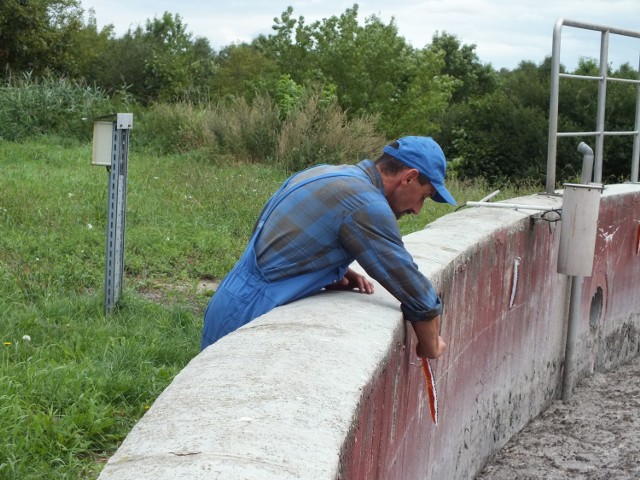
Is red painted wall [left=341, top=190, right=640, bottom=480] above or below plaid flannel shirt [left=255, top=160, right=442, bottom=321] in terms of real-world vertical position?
below

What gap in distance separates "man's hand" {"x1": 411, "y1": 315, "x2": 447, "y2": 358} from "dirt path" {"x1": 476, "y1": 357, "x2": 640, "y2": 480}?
254cm

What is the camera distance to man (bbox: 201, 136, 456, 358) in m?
3.66

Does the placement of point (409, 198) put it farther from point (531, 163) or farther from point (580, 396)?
point (531, 163)

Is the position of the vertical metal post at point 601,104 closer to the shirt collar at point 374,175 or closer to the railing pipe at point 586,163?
the railing pipe at point 586,163

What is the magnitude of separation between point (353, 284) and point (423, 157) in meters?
0.55

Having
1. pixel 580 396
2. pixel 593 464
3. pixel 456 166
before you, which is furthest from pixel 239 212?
pixel 456 166

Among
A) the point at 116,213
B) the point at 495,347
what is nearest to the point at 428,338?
the point at 495,347

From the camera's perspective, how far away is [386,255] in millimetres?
3645

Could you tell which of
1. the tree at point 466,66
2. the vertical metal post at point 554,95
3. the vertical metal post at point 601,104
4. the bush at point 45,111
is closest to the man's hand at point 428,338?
the vertical metal post at point 554,95

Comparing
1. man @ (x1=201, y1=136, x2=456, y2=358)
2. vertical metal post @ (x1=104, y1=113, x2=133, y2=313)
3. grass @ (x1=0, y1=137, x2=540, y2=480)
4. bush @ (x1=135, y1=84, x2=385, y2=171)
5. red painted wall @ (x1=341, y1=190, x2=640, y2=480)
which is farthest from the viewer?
bush @ (x1=135, y1=84, x2=385, y2=171)

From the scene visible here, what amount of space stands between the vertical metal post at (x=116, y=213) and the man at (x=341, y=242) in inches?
97.1

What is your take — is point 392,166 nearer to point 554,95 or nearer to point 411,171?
point 411,171

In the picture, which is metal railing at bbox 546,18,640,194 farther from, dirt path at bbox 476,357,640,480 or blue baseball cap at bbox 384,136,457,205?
blue baseball cap at bbox 384,136,457,205

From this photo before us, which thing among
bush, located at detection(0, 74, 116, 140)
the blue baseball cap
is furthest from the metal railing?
bush, located at detection(0, 74, 116, 140)
